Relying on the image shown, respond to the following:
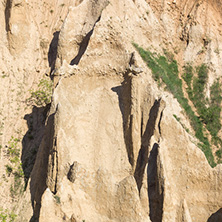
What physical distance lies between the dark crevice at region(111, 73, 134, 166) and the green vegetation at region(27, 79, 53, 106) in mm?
5459

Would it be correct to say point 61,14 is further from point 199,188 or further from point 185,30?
point 199,188

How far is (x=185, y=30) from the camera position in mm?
25281

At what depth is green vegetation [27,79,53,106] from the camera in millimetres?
21969

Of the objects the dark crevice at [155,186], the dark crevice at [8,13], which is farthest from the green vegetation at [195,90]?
the dark crevice at [8,13]

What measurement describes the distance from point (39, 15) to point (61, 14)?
135 centimetres

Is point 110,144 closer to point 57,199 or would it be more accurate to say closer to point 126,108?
point 126,108

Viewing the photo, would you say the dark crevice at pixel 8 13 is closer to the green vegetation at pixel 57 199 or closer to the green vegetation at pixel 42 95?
the green vegetation at pixel 42 95

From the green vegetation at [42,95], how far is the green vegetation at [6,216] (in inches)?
245

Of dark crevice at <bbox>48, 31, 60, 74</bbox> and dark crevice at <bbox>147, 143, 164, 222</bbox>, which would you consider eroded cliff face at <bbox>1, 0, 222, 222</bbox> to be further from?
dark crevice at <bbox>48, 31, 60, 74</bbox>

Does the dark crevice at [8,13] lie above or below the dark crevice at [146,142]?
above

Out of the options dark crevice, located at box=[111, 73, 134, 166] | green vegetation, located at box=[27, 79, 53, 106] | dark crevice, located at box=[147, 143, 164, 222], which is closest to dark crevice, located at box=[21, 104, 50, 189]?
green vegetation, located at box=[27, 79, 53, 106]

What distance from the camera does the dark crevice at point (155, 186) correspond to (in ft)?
48.9

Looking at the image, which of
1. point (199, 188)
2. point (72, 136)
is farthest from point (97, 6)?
point (199, 188)

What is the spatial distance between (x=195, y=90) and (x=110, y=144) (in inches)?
323
